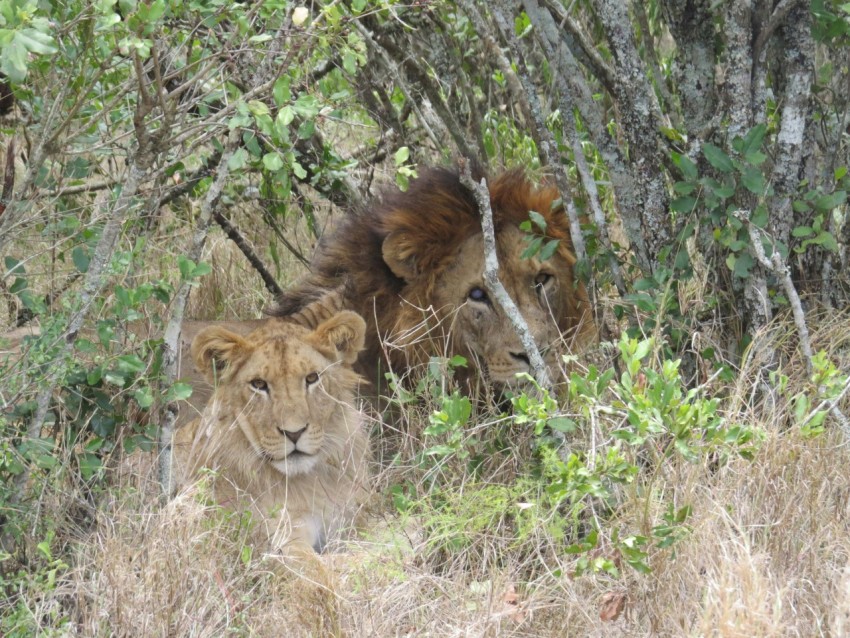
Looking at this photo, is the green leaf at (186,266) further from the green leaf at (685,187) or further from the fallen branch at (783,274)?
the fallen branch at (783,274)

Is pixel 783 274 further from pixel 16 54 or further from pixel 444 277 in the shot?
pixel 16 54

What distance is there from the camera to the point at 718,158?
12.7 ft

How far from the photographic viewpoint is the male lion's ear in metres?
4.75

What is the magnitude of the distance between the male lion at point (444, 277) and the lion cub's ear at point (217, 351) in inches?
24.7

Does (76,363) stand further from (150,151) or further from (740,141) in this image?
(740,141)

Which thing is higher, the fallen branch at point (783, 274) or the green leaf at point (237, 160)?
the green leaf at point (237, 160)

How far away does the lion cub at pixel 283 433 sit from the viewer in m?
4.01

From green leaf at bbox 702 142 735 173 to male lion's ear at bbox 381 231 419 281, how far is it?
1280 mm

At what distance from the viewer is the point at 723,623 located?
2709 millimetres

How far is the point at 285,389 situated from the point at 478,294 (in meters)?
0.98

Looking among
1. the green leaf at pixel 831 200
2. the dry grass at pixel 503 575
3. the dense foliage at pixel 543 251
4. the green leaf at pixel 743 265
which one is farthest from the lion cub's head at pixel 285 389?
the green leaf at pixel 831 200

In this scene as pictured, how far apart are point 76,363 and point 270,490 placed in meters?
0.77

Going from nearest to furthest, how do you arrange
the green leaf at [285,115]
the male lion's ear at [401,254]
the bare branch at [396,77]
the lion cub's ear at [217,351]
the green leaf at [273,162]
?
the green leaf at [285,115] < the green leaf at [273,162] < the lion cub's ear at [217,351] < the male lion's ear at [401,254] < the bare branch at [396,77]

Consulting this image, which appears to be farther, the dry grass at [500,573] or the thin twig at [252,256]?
the thin twig at [252,256]
